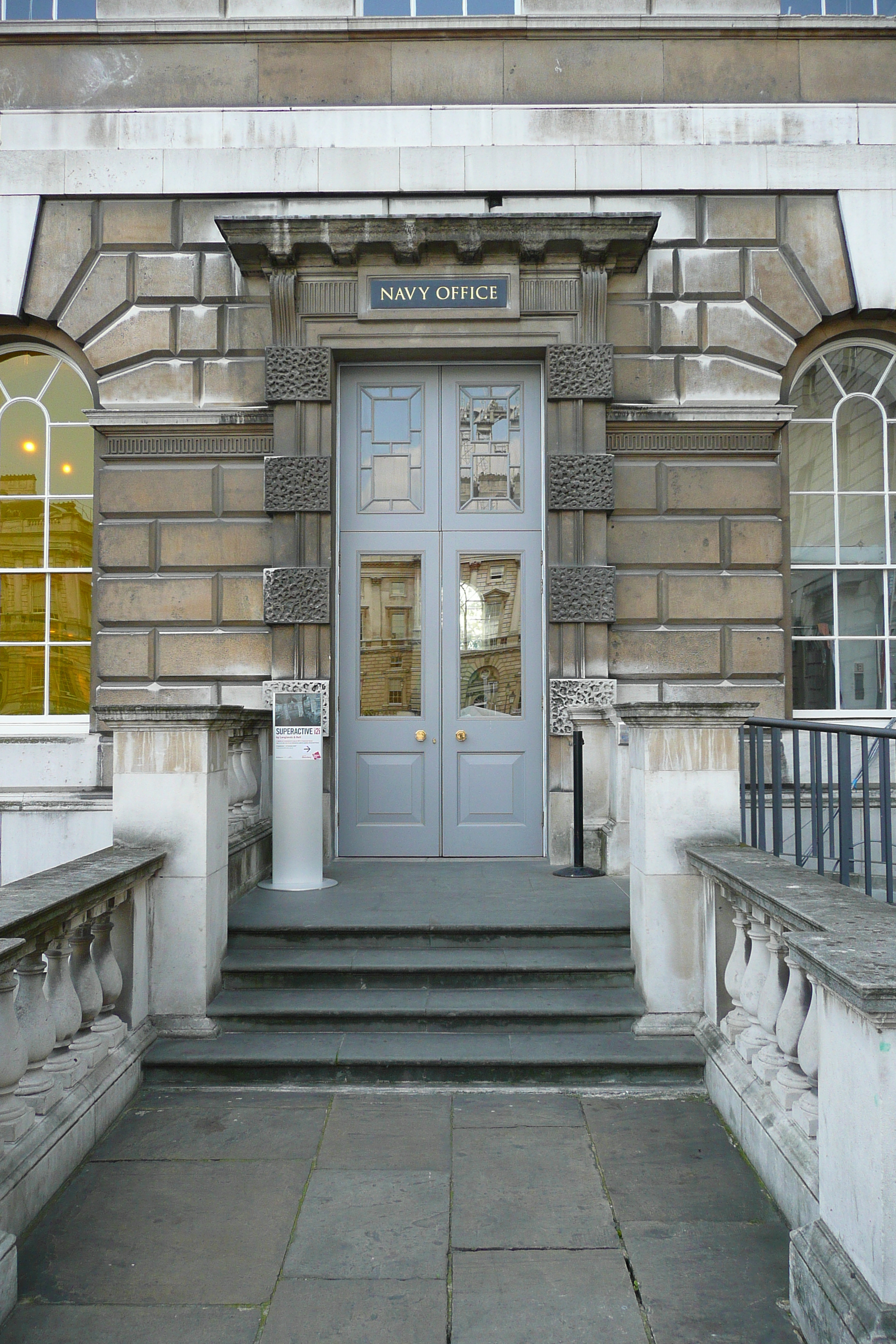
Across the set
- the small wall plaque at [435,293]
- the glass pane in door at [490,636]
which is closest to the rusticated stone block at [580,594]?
the glass pane in door at [490,636]

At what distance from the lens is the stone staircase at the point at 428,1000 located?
4.60m

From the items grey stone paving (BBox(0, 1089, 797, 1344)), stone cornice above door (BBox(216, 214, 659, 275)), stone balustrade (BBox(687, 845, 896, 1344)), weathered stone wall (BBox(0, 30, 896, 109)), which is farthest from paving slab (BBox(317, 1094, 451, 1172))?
weathered stone wall (BBox(0, 30, 896, 109))

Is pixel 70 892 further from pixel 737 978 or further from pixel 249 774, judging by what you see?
pixel 249 774

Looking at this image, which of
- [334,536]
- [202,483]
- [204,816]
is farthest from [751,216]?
[204,816]

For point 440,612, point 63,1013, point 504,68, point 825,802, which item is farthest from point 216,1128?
point 504,68

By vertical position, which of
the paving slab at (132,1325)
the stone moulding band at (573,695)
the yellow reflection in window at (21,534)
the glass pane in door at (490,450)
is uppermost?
the glass pane in door at (490,450)

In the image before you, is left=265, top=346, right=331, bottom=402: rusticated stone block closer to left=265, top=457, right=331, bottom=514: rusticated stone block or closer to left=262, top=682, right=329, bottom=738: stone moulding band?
left=265, top=457, right=331, bottom=514: rusticated stone block

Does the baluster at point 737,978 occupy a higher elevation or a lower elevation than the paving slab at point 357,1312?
higher

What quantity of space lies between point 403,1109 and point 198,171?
307 inches

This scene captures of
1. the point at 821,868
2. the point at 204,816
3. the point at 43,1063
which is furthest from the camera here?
the point at 204,816

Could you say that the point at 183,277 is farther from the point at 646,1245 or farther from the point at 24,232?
Result: the point at 646,1245

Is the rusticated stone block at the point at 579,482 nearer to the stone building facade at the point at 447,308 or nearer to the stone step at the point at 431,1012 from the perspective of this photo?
the stone building facade at the point at 447,308

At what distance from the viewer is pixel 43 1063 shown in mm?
3775

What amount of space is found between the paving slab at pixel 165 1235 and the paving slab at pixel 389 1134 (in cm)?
22
